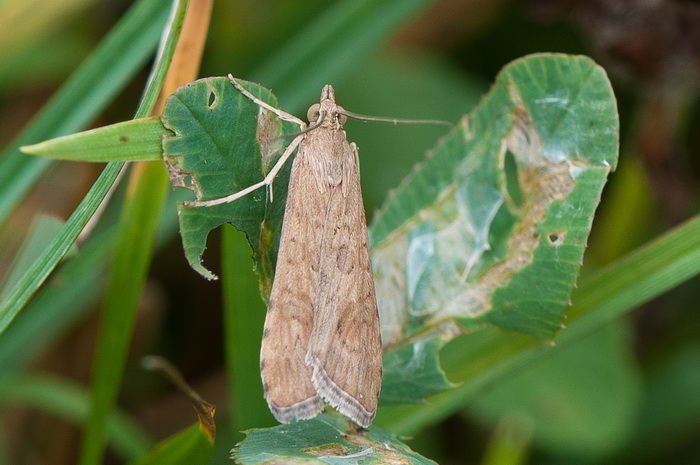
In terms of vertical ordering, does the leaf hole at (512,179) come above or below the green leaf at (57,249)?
above

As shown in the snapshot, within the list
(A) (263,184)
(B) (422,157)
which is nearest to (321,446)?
(A) (263,184)

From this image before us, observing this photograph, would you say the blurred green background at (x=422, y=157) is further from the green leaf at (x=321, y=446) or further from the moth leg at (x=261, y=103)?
the moth leg at (x=261, y=103)

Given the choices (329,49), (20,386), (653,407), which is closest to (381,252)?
(329,49)

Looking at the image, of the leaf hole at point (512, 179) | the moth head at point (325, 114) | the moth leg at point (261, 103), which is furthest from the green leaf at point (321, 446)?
the leaf hole at point (512, 179)

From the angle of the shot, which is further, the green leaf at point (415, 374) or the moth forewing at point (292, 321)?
the green leaf at point (415, 374)

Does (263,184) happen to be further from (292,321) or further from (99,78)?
(99,78)

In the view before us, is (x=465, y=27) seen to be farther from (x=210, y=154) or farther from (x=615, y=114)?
(x=210, y=154)

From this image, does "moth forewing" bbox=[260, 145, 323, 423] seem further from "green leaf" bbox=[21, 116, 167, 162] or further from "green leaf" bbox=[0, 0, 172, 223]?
"green leaf" bbox=[0, 0, 172, 223]
